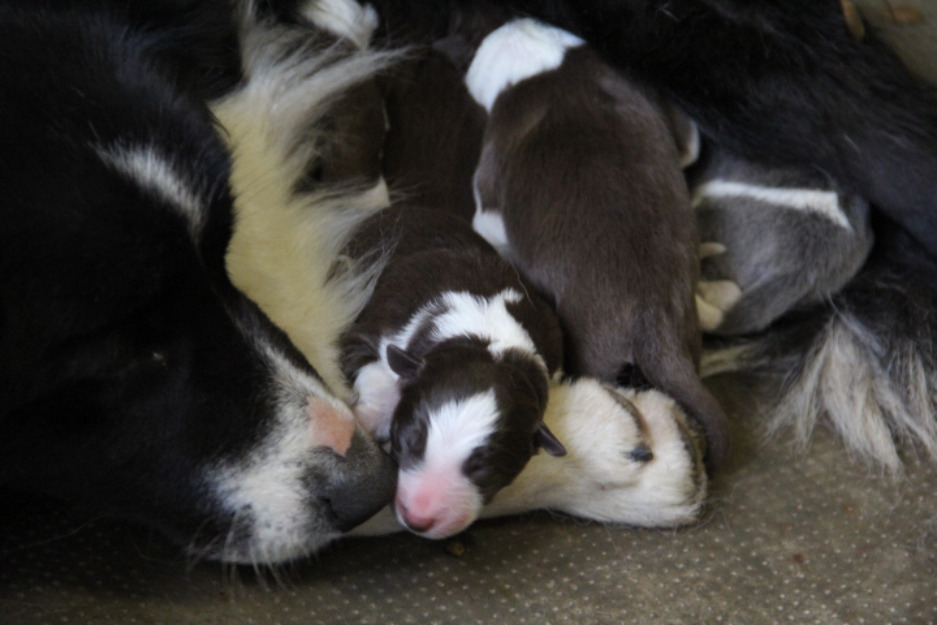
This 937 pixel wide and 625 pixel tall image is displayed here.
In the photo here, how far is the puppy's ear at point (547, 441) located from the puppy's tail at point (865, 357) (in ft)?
1.33

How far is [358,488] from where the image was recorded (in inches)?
39.1

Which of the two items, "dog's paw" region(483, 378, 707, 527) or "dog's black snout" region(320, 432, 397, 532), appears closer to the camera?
"dog's black snout" region(320, 432, 397, 532)

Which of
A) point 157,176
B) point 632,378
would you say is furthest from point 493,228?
point 157,176

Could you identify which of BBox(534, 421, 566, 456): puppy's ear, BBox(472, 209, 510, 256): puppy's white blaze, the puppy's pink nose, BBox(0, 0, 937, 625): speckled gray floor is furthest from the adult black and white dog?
the puppy's pink nose

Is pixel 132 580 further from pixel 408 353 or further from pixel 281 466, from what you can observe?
pixel 408 353

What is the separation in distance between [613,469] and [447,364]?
10.0 inches

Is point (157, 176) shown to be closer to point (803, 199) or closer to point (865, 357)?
point (803, 199)

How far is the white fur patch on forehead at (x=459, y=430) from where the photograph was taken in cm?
101

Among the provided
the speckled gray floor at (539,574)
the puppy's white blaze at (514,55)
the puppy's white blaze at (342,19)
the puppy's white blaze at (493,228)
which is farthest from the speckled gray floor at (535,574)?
the puppy's white blaze at (342,19)

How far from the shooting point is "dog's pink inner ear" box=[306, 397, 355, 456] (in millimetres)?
1005

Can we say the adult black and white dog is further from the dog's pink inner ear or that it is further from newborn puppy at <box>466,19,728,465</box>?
the dog's pink inner ear

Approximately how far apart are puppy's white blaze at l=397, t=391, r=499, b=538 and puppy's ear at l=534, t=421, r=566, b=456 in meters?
0.08

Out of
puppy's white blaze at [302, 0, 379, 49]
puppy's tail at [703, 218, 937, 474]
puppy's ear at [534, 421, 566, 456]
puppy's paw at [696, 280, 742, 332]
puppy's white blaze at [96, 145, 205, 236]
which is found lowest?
puppy's tail at [703, 218, 937, 474]

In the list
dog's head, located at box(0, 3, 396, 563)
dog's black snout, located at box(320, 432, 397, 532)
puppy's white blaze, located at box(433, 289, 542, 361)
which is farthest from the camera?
puppy's white blaze, located at box(433, 289, 542, 361)
